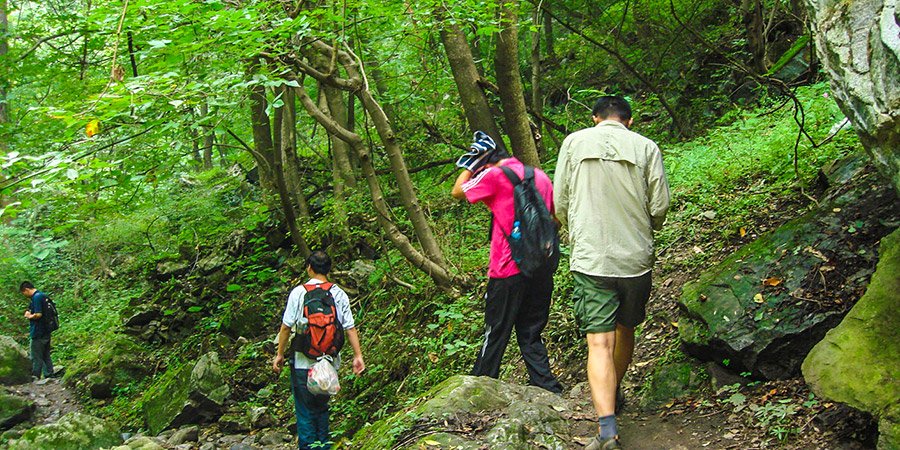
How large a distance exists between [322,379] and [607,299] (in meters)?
2.79

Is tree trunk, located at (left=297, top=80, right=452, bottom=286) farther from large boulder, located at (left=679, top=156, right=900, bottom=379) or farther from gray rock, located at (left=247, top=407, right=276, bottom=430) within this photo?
large boulder, located at (left=679, top=156, right=900, bottom=379)

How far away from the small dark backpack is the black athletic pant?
1409mm

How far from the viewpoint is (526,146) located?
6961mm

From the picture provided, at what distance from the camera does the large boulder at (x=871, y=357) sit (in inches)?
113

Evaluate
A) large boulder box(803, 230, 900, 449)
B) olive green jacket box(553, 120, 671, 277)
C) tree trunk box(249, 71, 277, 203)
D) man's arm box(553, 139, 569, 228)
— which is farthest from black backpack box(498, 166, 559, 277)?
tree trunk box(249, 71, 277, 203)

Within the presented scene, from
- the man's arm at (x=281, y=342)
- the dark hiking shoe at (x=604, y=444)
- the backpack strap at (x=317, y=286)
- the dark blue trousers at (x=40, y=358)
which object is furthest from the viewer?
the dark blue trousers at (x=40, y=358)

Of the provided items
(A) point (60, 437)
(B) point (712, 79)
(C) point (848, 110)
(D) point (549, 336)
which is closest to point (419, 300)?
(D) point (549, 336)

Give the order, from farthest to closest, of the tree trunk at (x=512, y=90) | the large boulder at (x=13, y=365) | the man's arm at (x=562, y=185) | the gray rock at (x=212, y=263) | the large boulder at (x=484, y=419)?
the gray rock at (x=212, y=263) < the large boulder at (x=13, y=365) < the tree trunk at (x=512, y=90) < the man's arm at (x=562, y=185) < the large boulder at (x=484, y=419)

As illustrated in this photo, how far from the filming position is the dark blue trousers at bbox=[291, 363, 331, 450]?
536cm

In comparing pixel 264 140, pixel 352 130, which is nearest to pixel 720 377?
pixel 352 130

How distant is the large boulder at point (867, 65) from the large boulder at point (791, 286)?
3.74ft

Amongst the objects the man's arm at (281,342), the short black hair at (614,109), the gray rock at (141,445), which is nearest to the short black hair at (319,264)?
the man's arm at (281,342)

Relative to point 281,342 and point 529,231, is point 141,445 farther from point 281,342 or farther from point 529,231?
point 529,231

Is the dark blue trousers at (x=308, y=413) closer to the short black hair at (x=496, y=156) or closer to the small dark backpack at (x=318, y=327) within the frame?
the small dark backpack at (x=318, y=327)
